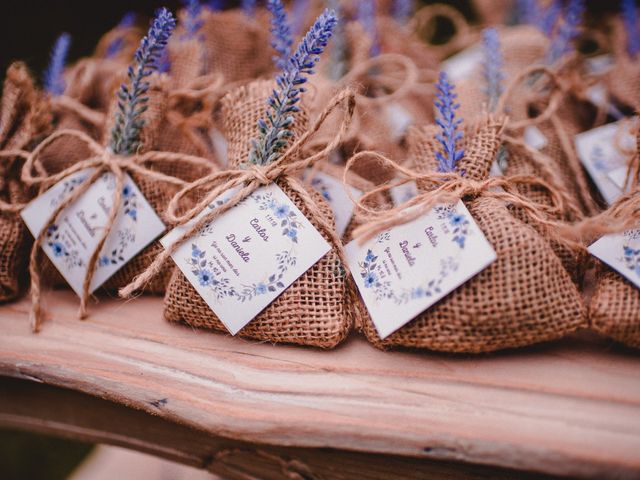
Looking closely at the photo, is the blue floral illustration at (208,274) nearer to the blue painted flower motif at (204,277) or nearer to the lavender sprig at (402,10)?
the blue painted flower motif at (204,277)

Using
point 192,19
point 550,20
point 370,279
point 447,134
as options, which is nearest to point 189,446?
point 370,279

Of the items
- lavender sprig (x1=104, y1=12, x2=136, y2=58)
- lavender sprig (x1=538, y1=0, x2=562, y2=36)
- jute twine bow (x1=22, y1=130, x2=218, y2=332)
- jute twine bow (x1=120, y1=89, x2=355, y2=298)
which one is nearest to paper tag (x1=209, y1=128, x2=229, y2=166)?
jute twine bow (x1=22, y1=130, x2=218, y2=332)

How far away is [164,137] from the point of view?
1016 mm

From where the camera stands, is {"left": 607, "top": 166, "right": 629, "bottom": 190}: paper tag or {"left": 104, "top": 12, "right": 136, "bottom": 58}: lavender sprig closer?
{"left": 607, "top": 166, "right": 629, "bottom": 190}: paper tag

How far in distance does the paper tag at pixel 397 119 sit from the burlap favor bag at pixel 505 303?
409 mm

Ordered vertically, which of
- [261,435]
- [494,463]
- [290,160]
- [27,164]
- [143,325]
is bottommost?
[494,463]

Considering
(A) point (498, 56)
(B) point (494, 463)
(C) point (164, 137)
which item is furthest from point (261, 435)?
(A) point (498, 56)

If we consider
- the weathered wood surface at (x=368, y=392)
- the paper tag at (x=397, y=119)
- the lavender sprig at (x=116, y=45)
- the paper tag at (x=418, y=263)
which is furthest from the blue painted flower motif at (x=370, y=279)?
the lavender sprig at (x=116, y=45)

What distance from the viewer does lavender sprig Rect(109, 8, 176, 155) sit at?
0.82 metres

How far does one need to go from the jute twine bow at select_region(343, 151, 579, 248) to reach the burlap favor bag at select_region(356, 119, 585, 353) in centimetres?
2

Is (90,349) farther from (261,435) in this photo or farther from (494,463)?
(494,463)

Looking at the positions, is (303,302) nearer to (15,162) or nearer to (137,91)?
(137,91)

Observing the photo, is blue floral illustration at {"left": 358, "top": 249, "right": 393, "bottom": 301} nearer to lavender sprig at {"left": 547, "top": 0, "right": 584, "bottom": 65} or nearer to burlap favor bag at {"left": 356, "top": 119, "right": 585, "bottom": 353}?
burlap favor bag at {"left": 356, "top": 119, "right": 585, "bottom": 353}

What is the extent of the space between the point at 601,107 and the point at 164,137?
101 centimetres
